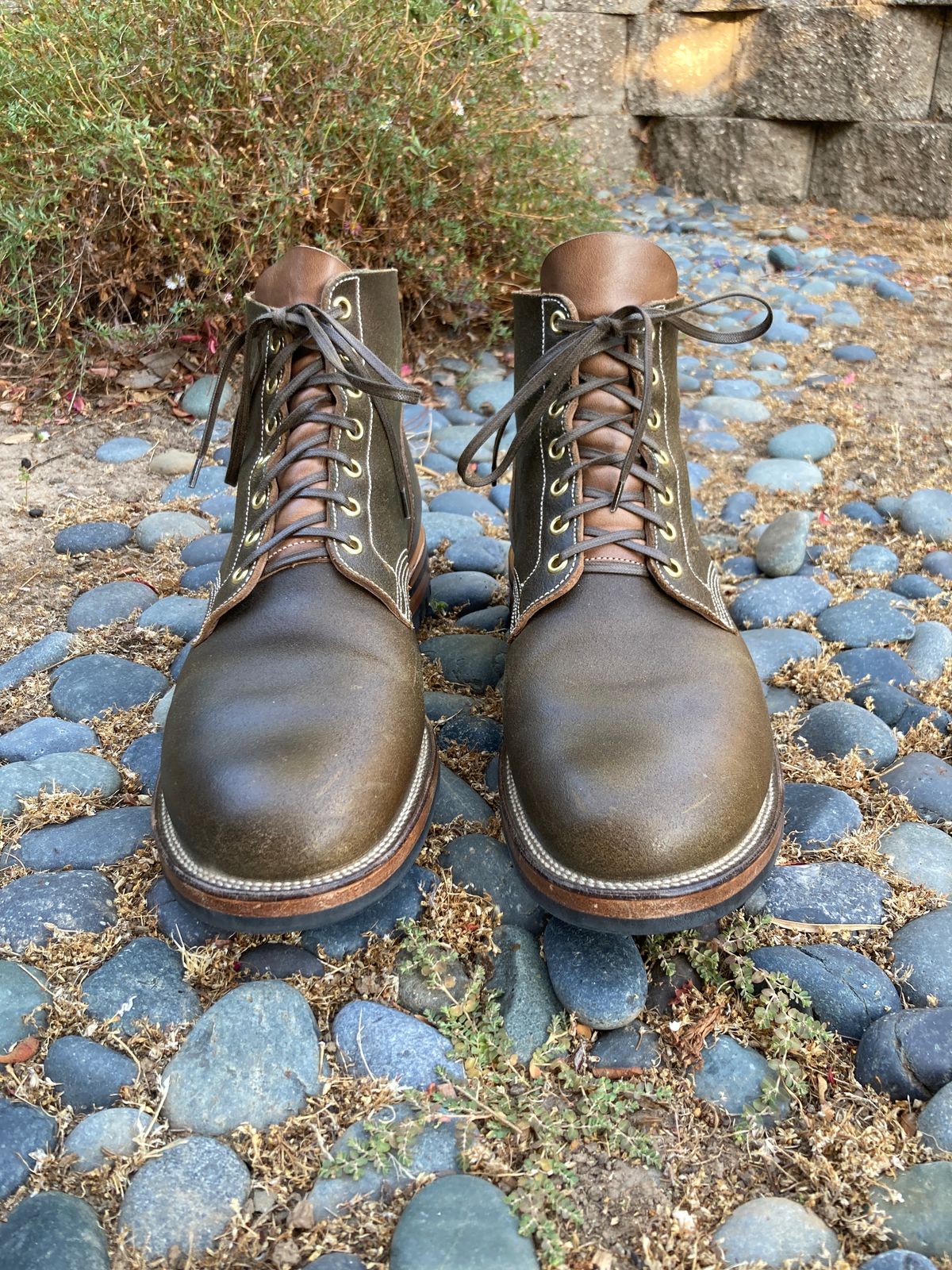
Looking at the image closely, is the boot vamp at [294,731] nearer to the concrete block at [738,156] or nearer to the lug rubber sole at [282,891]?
the lug rubber sole at [282,891]

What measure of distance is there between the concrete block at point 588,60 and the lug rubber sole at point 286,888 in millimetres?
5359

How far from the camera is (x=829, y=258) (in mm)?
5297

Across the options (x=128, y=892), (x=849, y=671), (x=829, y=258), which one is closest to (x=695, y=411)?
(x=849, y=671)

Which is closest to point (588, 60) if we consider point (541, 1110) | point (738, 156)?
point (738, 156)

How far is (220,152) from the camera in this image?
3250 millimetres

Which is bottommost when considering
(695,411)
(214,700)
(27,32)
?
(695,411)

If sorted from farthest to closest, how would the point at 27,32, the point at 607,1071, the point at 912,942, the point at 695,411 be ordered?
the point at 695,411 < the point at 27,32 < the point at 912,942 < the point at 607,1071

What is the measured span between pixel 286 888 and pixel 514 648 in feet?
2.00

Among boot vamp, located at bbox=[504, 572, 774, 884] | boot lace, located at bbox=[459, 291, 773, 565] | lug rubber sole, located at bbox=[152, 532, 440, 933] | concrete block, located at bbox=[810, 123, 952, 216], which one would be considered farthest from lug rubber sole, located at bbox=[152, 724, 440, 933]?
concrete block, located at bbox=[810, 123, 952, 216]

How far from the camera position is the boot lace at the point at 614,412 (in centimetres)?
173

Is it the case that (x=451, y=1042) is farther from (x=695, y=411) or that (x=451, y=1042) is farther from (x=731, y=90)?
(x=731, y=90)

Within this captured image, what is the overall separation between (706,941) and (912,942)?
0.30m

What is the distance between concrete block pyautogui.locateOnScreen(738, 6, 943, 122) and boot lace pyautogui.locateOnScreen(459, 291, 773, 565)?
16.5ft

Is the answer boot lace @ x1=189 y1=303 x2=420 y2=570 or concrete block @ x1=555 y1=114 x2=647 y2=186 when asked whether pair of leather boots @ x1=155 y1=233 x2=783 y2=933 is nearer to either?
boot lace @ x1=189 y1=303 x2=420 y2=570
